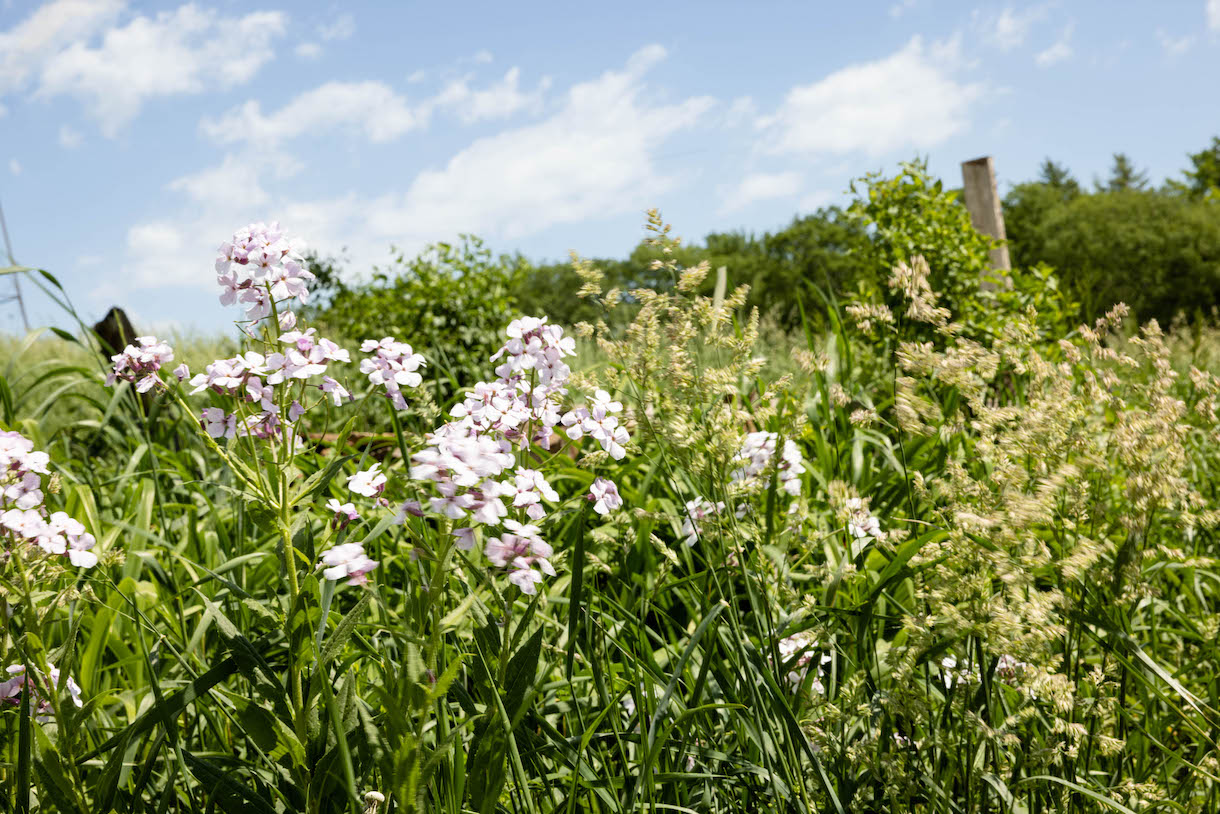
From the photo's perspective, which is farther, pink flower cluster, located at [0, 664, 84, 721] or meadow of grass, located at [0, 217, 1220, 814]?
pink flower cluster, located at [0, 664, 84, 721]

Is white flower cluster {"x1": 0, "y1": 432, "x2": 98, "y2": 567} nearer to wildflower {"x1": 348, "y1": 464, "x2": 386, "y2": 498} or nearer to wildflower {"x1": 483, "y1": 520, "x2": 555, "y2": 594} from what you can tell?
wildflower {"x1": 348, "y1": 464, "x2": 386, "y2": 498}

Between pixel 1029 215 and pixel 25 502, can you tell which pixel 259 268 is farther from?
pixel 1029 215

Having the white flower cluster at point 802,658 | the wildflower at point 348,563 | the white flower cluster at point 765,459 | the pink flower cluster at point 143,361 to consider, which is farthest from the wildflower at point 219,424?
the white flower cluster at point 802,658

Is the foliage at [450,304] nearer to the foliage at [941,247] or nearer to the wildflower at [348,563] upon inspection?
the foliage at [941,247]

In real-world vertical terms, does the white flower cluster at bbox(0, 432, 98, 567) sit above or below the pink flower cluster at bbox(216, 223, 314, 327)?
below

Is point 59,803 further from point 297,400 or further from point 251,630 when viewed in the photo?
point 251,630

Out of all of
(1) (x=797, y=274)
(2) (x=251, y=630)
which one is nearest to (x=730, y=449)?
(2) (x=251, y=630)

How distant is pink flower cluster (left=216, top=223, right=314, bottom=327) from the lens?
145 cm

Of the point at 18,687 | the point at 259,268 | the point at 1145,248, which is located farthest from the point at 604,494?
the point at 1145,248

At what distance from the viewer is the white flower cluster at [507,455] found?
3.60ft

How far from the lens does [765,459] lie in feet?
6.50

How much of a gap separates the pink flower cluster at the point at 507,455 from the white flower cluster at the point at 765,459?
52 centimetres

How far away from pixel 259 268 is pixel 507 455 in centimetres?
63

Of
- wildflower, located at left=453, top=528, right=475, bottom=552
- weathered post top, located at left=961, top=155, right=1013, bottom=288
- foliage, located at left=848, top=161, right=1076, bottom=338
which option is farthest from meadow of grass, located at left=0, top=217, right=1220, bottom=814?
weathered post top, located at left=961, top=155, right=1013, bottom=288
